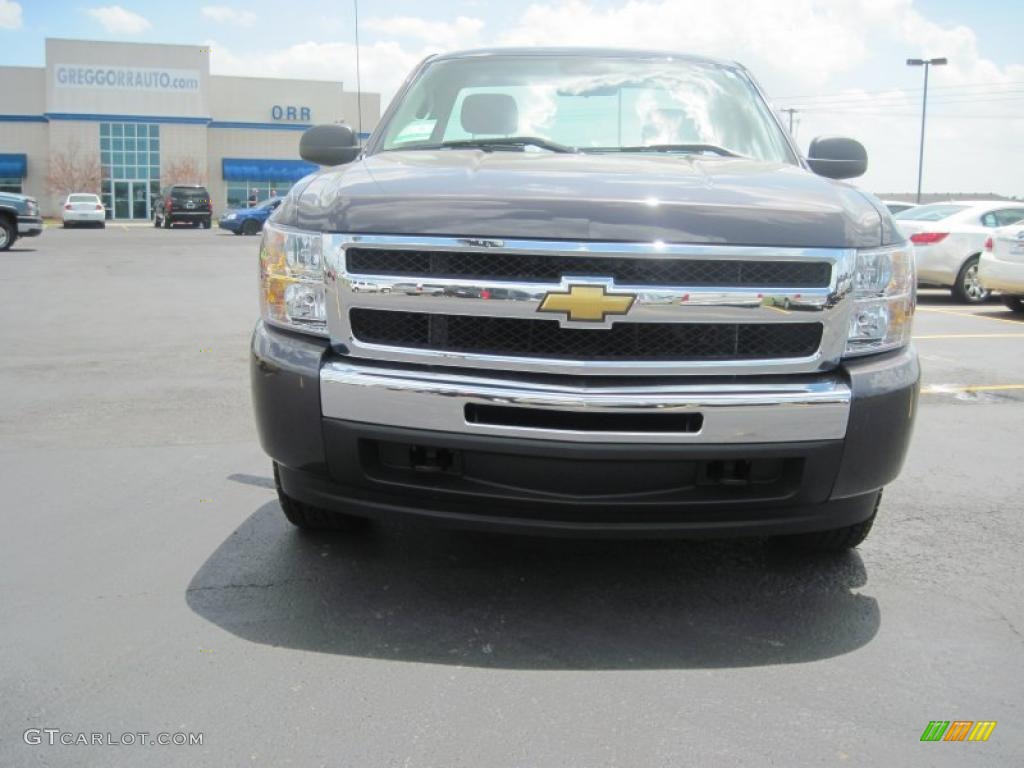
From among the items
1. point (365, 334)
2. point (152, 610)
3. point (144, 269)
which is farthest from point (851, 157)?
point (144, 269)

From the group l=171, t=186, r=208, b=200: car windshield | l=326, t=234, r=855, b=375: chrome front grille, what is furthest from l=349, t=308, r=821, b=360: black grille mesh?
l=171, t=186, r=208, b=200: car windshield

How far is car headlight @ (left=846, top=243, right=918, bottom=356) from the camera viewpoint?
2910 millimetres

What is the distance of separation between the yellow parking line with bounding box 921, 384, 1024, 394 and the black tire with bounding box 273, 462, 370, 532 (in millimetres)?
4793

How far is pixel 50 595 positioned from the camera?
3.19 metres

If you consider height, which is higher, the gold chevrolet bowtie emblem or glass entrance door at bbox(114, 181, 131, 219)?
glass entrance door at bbox(114, 181, 131, 219)

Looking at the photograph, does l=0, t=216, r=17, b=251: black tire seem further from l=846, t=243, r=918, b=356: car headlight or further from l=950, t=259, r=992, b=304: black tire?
l=846, t=243, r=918, b=356: car headlight

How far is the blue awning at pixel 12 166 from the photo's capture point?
207ft

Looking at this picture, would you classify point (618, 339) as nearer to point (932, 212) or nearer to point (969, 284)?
point (969, 284)

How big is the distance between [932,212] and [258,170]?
58.2 metres

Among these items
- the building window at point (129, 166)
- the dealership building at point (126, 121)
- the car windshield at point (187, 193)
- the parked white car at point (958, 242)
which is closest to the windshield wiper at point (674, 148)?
the parked white car at point (958, 242)

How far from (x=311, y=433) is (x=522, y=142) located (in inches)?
66.5

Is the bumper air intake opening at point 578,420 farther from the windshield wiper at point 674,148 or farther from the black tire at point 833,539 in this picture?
the windshield wiper at point 674,148

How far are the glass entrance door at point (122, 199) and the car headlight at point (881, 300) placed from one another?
66.8 m

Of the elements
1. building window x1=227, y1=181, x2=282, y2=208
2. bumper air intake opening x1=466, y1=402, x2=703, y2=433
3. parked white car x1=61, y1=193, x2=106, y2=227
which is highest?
building window x1=227, y1=181, x2=282, y2=208
